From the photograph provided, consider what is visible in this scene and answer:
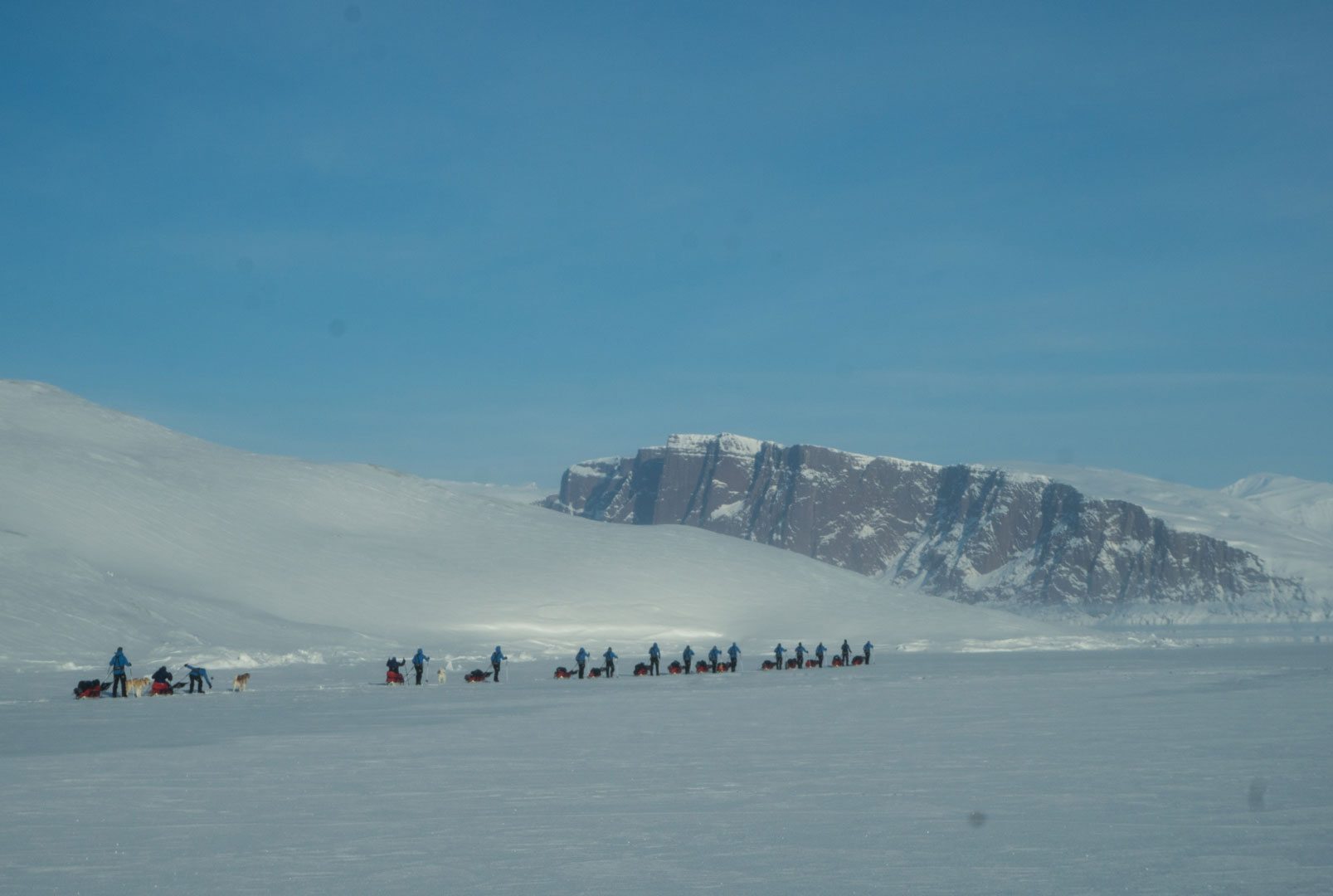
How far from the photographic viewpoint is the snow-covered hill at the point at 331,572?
60031mm

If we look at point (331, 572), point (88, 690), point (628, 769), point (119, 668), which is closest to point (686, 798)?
point (628, 769)

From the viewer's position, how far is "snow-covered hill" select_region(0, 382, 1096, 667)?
197ft

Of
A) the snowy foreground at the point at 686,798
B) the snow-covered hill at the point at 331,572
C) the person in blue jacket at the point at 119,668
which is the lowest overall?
the snowy foreground at the point at 686,798

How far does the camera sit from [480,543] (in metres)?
94.7

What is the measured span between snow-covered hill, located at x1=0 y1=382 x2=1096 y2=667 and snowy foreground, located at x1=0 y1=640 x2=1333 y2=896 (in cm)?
3122

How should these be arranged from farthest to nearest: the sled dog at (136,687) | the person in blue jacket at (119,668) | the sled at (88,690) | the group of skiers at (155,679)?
the sled dog at (136,687) → the group of skiers at (155,679) → the person in blue jacket at (119,668) → the sled at (88,690)

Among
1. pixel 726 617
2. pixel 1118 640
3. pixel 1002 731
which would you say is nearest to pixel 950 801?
pixel 1002 731

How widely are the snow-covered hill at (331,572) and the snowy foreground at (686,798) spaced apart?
3122cm

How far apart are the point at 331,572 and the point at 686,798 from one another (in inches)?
2788

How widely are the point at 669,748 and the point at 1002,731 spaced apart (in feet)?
19.1

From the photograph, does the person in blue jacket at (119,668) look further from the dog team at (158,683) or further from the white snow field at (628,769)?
the white snow field at (628,769)

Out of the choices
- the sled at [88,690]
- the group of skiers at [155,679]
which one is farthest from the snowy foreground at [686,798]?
the group of skiers at [155,679]

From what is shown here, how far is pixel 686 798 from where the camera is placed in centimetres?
1476

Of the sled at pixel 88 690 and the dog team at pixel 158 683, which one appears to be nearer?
the sled at pixel 88 690
